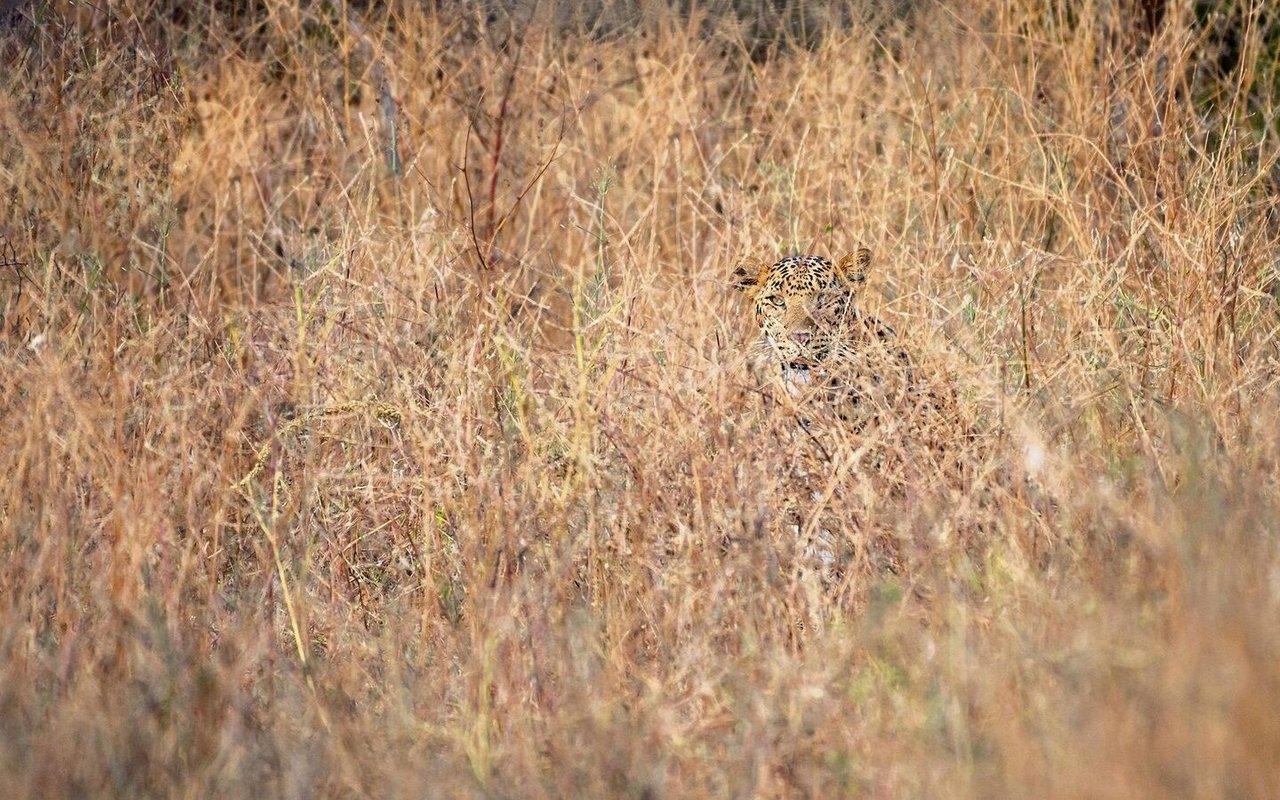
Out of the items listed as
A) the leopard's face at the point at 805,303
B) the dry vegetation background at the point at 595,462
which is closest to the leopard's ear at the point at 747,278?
the leopard's face at the point at 805,303

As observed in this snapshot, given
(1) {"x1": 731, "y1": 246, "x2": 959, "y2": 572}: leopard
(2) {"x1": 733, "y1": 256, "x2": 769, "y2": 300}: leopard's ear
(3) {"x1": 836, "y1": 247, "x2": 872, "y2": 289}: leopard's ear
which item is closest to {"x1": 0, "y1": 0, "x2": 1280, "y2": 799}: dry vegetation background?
(1) {"x1": 731, "y1": 246, "x2": 959, "y2": 572}: leopard

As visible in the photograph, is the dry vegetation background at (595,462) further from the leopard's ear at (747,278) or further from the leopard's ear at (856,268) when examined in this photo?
the leopard's ear at (856,268)

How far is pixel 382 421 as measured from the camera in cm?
374

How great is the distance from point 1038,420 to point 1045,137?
2487 millimetres

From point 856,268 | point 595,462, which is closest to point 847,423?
point 595,462

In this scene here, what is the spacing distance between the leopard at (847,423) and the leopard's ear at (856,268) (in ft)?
0.36

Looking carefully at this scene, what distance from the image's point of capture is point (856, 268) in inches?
173

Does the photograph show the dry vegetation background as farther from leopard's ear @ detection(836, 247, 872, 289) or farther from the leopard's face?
leopard's ear @ detection(836, 247, 872, 289)

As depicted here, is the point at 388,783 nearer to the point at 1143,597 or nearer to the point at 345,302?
the point at 1143,597

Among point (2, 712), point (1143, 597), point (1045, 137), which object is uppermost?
point (1143, 597)

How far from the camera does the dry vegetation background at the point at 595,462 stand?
2.47m

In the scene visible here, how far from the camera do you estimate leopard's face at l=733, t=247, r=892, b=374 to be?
4121mm

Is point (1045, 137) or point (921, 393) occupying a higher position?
point (921, 393)

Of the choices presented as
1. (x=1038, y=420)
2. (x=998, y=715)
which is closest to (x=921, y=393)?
(x=1038, y=420)
